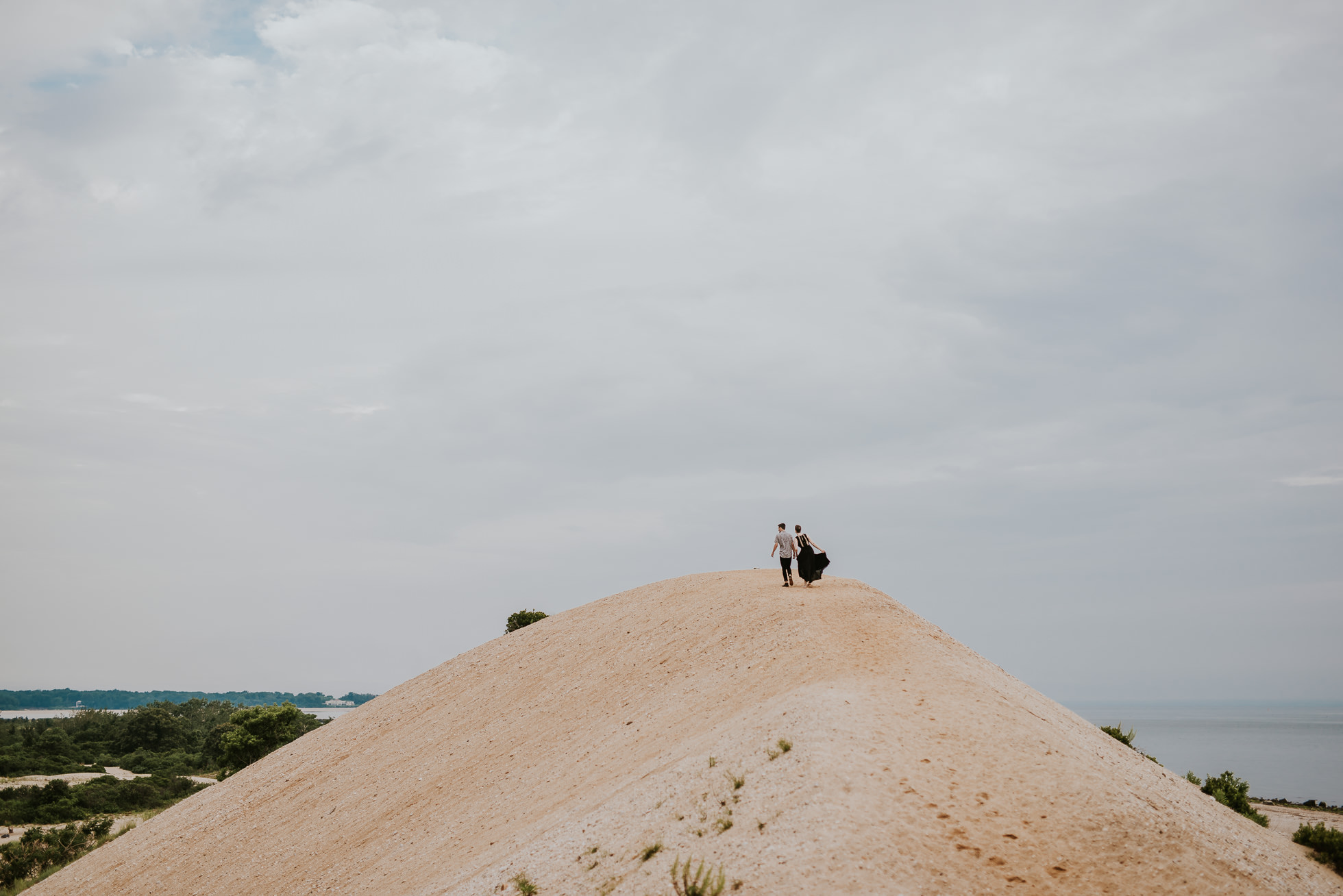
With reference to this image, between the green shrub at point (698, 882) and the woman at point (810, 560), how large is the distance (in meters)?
11.9

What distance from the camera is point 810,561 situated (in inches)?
834

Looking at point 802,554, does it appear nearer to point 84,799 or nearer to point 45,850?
point 45,850

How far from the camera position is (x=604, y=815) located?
1230 centimetres

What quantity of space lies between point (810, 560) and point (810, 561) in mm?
37

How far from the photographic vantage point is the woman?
21.1 meters

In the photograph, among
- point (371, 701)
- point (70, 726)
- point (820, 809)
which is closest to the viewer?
point (820, 809)

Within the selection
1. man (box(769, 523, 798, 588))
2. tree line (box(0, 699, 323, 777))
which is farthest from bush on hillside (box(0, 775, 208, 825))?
man (box(769, 523, 798, 588))

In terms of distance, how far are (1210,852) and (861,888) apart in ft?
17.2

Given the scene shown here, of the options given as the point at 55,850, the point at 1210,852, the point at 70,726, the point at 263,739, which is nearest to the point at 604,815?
the point at 1210,852

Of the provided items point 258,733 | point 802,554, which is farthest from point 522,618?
point 802,554

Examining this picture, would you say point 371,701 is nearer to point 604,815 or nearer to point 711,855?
point 604,815

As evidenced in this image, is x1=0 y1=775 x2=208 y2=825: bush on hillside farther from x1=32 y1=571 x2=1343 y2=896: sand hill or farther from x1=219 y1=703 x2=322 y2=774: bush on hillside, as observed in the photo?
x1=32 y1=571 x2=1343 y2=896: sand hill

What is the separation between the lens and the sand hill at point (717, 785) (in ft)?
31.8

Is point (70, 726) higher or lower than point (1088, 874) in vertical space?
lower
